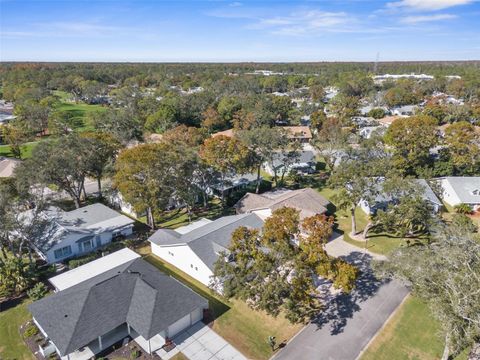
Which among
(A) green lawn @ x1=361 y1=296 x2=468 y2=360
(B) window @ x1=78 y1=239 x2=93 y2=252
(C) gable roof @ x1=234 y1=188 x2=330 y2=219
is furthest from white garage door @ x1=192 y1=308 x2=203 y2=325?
(C) gable roof @ x1=234 y1=188 x2=330 y2=219

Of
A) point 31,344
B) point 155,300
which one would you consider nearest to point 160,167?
point 155,300

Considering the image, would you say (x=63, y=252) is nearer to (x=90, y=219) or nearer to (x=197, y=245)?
(x=90, y=219)

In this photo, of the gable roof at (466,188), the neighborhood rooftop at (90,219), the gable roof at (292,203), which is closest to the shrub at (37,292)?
the neighborhood rooftop at (90,219)

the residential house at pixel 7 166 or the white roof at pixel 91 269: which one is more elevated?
the residential house at pixel 7 166

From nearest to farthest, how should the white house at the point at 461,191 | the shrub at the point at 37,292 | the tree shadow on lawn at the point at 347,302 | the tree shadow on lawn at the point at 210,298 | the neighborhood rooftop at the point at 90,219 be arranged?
the tree shadow on lawn at the point at 347,302 → the tree shadow on lawn at the point at 210,298 → the shrub at the point at 37,292 → the neighborhood rooftop at the point at 90,219 → the white house at the point at 461,191

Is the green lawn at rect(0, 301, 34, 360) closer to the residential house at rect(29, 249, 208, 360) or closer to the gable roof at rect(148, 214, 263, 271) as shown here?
the residential house at rect(29, 249, 208, 360)

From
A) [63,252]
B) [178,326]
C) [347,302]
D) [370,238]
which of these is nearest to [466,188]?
[370,238]

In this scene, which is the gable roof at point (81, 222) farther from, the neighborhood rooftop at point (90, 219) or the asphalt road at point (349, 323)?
the asphalt road at point (349, 323)
